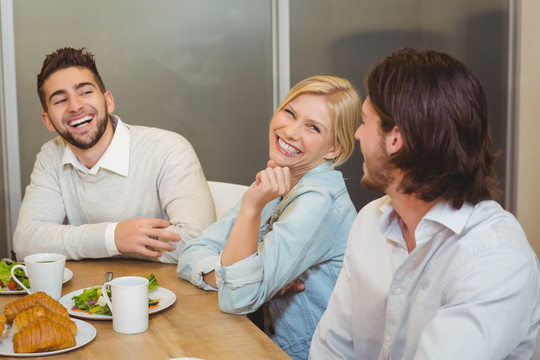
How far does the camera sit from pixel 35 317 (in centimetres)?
121

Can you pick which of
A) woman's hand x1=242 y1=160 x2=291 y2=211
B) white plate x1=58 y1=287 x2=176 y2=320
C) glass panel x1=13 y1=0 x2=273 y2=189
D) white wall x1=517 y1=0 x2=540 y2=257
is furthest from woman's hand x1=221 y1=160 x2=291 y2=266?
glass panel x1=13 y1=0 x2=273 y2=189

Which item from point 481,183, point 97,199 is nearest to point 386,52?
point 97,199

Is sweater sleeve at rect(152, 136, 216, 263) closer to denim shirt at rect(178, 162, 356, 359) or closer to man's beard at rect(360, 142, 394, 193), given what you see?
denim shirt at rect(178, 162, 356, 359)

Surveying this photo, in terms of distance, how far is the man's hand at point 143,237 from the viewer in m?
1.83

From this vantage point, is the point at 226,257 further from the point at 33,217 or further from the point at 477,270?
the point at 33,217

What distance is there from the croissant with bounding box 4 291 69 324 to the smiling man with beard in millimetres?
787

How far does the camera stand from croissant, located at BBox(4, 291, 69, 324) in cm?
126

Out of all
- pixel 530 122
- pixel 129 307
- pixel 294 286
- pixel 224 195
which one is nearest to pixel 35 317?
pixel 129 307

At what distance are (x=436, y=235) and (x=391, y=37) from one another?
2.32 metres

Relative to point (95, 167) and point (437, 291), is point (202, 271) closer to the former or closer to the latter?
point (437, 291)

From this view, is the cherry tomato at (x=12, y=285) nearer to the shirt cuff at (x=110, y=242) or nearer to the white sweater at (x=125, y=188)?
the shirt cuff at (x=110, y=242)

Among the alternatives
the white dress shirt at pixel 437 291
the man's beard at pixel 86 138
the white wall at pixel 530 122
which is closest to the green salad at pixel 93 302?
the white dress shirt at pixel 437 291

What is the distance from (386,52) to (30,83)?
205 centimetres

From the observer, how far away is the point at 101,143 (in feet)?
7.34
